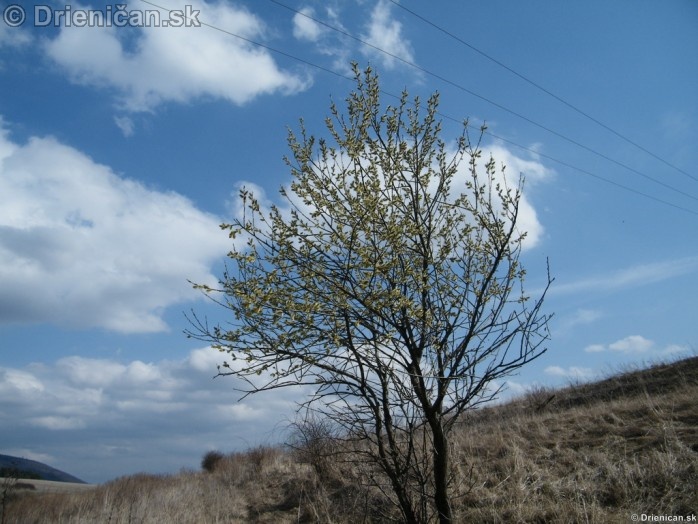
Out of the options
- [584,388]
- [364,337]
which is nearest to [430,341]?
[364,337]

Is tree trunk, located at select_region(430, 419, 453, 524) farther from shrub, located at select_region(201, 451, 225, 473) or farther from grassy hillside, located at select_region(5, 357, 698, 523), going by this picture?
shrub, located at select_region(201, 451, 225, 473)

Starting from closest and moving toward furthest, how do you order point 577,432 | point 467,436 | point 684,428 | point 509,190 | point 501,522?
1. point 509,190
2. point 501,522
3. point 684,428
4. point 577,432
5. point 467,436

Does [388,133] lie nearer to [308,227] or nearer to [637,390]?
[308,227]

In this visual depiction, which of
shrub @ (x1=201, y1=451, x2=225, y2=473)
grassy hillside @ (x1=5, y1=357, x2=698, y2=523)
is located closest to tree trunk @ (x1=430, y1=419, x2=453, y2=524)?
grassy hillside @ (x1=5, y1=357, x2=698, y2=523)

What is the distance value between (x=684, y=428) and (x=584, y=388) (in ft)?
32.4

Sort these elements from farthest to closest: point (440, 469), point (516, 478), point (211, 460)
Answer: point (211, 460), point (516, 478), point (440, 469)

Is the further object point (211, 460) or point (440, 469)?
point (211, 460)

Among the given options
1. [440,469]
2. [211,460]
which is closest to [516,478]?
[440,469]

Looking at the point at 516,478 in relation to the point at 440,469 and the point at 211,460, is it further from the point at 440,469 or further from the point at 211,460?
the point at 211,460

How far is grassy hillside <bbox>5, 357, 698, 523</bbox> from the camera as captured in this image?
7469mm

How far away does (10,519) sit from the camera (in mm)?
13125

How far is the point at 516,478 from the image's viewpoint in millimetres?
9055

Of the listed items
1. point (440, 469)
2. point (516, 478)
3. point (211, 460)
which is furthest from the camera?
point (211, 460)

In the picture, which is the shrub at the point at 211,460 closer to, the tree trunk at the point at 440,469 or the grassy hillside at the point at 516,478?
the grassy hillside at the point at 516,478
